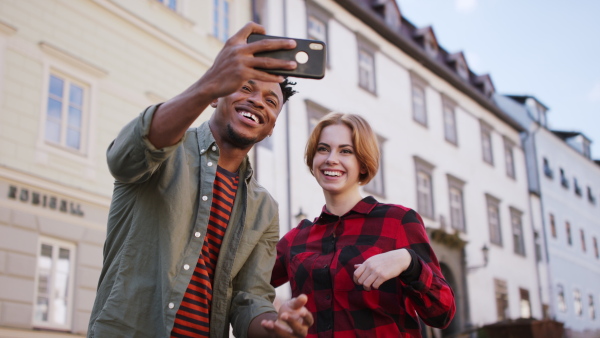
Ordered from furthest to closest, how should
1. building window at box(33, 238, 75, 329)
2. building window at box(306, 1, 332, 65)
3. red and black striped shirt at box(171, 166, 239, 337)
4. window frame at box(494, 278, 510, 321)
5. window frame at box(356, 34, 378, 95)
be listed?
window frame at box(494, 278, 510, 321), window frame at box(356, 34, 378, 95), building window at box(306, 1, 332, 65), building window at box(33, 238, 75, 329), red and black striped shirt at box(171, 166, 239, 337)

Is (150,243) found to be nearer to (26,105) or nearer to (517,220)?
(26,105)

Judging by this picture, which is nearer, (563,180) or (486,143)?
(486,143)

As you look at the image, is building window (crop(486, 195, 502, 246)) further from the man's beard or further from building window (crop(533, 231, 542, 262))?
the man's beard

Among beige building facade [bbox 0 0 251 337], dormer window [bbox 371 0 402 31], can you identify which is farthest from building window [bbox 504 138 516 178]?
beige building facade [bbox 0 0 251 337]

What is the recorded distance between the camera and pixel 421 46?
955 inches

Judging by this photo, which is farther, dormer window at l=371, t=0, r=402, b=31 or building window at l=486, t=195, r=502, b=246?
building window at l=486, t=195, r=502, b=246

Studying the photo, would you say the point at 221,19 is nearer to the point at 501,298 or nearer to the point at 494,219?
the point at 494,219

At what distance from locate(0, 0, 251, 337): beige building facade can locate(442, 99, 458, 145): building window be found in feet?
43.1

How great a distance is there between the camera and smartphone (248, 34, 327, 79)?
2.22 metres

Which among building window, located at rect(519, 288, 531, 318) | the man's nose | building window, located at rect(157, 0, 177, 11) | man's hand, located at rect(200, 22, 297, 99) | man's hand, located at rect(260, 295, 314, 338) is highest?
building window, located at rect(157, 0, 177, 11)

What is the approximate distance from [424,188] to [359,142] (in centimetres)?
1865

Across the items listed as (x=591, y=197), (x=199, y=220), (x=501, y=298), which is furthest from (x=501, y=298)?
(x=199, y=220)

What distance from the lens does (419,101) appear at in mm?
22891

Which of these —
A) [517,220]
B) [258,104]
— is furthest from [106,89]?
[517,220]
